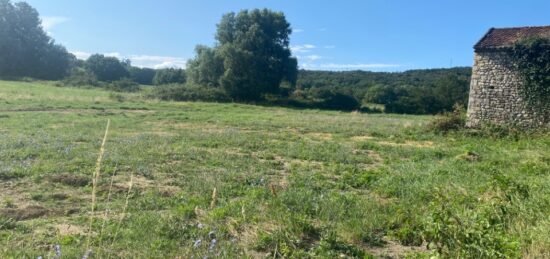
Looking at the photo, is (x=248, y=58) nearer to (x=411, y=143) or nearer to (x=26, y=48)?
(x=411, y=143)

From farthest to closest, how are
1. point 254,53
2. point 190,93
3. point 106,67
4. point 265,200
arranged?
point 106,67 → point 254,53 → point 190,93 → point 265,200

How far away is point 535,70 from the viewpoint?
14.8 m

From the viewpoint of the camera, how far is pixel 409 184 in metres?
7.11

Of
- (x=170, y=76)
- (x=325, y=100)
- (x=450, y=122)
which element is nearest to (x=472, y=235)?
(x=450, y=122)

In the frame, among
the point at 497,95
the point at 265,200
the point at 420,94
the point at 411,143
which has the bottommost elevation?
the point at 411,143

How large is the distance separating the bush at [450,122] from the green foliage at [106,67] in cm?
6587

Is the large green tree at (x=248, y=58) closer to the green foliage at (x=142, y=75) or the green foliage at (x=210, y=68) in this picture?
the green foliage at (x=210, y=68)

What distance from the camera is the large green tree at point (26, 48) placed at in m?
60.5

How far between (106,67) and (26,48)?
13.4 metres

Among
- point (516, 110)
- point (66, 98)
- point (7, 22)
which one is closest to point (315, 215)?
point (516, 110)

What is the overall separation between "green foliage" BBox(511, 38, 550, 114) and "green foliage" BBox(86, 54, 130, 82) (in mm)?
68654

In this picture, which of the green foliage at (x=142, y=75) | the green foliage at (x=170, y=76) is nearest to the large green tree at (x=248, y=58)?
the green foliage at (x=170, y=76)

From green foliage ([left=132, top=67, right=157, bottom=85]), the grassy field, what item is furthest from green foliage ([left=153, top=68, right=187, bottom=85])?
the grassy field

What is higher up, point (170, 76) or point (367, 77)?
point (367, 77)
